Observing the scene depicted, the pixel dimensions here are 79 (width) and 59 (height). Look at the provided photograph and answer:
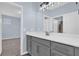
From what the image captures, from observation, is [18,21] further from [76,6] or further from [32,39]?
[76,6]

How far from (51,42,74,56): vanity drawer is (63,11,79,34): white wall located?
0.28m

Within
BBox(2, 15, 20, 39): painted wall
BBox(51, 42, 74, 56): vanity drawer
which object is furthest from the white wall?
BBox(2, 15, 20, 39): painted wall

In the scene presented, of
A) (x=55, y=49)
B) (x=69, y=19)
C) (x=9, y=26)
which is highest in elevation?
(x=69, y=19)

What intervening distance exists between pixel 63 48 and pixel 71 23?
43 centimetres

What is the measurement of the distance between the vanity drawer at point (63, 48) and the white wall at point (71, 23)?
28cm

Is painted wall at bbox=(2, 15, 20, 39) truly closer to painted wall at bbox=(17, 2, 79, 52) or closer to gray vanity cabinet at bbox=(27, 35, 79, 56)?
painted wall at bbox=(17, 2, 79, 52)

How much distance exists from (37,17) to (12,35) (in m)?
0.49

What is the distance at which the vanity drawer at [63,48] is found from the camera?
2.76 ft

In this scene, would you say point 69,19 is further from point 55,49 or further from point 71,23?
point 55,49

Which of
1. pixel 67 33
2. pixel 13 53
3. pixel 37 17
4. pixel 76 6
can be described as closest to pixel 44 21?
pixel 37 17

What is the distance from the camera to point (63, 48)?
0.92 metres

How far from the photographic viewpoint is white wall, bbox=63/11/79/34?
3.56 feet

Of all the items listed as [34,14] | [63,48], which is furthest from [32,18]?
[63,48]

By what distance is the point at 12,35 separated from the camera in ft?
3.67
